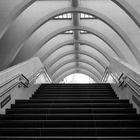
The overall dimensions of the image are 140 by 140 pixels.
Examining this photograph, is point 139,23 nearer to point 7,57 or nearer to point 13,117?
point 7,57

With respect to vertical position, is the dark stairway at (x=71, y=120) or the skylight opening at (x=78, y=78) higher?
the skylight opening at (x=78, y=78)

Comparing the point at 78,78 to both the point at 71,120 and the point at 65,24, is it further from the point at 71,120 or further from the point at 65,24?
the point at 71,120

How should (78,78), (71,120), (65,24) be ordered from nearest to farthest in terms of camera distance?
(71,120) < (65,24) < (78,78)

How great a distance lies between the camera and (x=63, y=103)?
5922mm

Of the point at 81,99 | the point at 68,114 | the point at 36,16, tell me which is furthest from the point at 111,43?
the point at 68,114

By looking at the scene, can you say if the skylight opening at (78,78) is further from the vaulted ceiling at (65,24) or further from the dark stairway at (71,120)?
the dark stairway at (71,120)

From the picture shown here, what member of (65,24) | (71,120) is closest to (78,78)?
(65,24)

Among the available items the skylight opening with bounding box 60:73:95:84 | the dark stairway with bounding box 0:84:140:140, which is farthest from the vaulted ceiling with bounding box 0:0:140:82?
the skylight opening with bounding box 60:73:95:84

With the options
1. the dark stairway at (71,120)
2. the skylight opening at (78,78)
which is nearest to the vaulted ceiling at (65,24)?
the dark stairway at (71,120)

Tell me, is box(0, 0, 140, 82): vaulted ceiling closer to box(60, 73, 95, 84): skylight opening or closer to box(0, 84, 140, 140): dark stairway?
box(0, 84, 140, 140): dark stairway

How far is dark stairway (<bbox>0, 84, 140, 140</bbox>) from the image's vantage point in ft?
13.8

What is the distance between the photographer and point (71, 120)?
4.64m

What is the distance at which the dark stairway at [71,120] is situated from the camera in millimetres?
4191

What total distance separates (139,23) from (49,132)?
9.34 m
